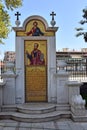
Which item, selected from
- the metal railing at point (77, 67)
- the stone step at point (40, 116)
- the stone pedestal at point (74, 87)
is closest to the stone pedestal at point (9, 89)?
the stone step at point (40, 116)

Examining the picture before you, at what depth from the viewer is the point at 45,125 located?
872 centimetres

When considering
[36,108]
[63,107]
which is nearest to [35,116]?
[36,108]

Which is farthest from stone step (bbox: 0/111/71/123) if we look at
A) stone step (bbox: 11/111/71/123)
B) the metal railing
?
the metal railing

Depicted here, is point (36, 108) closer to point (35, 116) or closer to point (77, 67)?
point (35, 116)

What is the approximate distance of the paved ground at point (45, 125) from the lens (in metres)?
8.34

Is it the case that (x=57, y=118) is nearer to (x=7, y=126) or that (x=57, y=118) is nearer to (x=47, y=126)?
(x=47, y=126)

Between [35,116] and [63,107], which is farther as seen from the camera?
[63,107]

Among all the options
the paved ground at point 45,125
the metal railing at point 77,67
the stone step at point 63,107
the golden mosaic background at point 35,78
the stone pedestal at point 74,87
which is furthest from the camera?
the metal railing at point 77,67

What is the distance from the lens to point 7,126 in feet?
28.1

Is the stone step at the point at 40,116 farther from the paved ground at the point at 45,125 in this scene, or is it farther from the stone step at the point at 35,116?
the paved ground at the point at 45,125

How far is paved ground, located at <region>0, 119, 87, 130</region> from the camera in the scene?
834cm

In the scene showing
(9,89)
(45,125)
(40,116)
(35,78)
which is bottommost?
(45,125)

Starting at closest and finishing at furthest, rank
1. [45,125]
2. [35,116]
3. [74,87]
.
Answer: [45,125] < [35,116] < [74,87]

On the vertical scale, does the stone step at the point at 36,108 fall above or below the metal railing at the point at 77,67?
below
